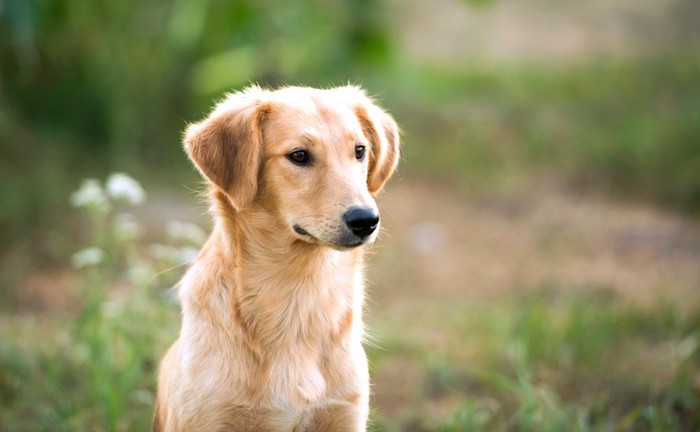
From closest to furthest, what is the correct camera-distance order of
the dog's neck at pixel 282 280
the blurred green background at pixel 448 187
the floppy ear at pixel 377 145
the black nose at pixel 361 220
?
the black nose at pixel 361 220 → the dog's neck at pixel 282 280 → the floppy ear at pixel 377 145 → the blurred green background at pixel 448 187

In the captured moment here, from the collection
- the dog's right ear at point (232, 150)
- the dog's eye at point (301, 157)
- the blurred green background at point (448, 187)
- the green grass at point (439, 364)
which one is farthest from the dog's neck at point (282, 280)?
the blurred green background at point (448, 187)

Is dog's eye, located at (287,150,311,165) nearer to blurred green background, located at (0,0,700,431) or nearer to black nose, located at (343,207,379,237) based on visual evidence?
black nose, located at (343,207,379,237)

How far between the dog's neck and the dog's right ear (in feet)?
0.43

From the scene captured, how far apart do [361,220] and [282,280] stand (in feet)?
1.75

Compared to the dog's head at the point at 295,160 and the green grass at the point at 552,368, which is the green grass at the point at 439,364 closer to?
the green grass at the point at 552,368

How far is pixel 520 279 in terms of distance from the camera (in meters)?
7.77

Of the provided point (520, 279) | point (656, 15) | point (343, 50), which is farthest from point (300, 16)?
point (656, 15)

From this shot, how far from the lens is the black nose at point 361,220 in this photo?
338cm

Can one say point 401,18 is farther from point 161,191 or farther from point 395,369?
point 395,369

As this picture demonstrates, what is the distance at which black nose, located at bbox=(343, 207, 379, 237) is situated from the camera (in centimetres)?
338

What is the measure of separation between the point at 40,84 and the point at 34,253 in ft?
6.68

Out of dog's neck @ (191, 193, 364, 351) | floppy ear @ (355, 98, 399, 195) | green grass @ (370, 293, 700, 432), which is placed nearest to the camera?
dog's neck @ (191, 193, 364, 351)

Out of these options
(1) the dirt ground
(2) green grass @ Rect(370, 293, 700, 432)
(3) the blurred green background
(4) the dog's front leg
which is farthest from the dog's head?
(1) the dirt ground

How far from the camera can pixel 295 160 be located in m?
3.66
